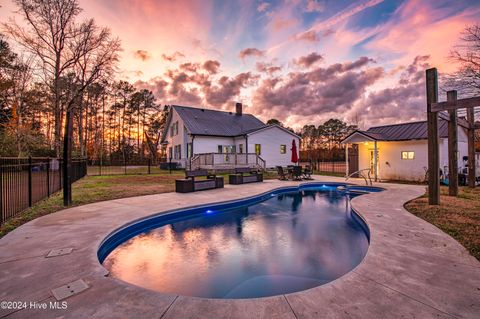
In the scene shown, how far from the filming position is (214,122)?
2464 centimetres

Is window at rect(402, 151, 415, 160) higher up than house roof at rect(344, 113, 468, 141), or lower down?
lower down

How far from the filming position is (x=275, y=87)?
72.7 feet

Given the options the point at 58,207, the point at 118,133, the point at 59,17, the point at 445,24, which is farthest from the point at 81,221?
the point at 118,133

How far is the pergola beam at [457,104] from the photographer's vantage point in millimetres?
6035

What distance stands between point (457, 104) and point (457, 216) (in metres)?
3.20

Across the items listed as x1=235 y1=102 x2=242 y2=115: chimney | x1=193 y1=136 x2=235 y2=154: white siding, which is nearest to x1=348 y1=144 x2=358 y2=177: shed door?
x1=193 y1=136 x2=235 y2=154: white siding

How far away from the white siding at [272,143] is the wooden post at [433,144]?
15.8 metres

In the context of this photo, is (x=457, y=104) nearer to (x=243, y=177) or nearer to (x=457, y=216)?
(x=457, y=216)

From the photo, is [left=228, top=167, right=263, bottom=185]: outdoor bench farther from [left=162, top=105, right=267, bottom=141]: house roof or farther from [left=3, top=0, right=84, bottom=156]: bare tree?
[left=3, top=0, right=84, bottom=156]: bare tree

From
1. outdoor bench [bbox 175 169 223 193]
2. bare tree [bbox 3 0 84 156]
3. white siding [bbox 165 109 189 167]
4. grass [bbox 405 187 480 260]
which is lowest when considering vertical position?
grass [bbox 405 187 480 260]

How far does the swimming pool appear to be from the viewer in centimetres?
357

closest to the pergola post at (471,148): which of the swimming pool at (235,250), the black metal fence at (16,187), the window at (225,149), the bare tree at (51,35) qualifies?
the swimming pool at (235,250)

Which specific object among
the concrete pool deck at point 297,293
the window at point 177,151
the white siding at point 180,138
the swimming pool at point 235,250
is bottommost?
the swimming pool at point 235,250

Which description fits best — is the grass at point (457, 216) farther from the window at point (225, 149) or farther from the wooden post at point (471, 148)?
the window at point (225, 149)
